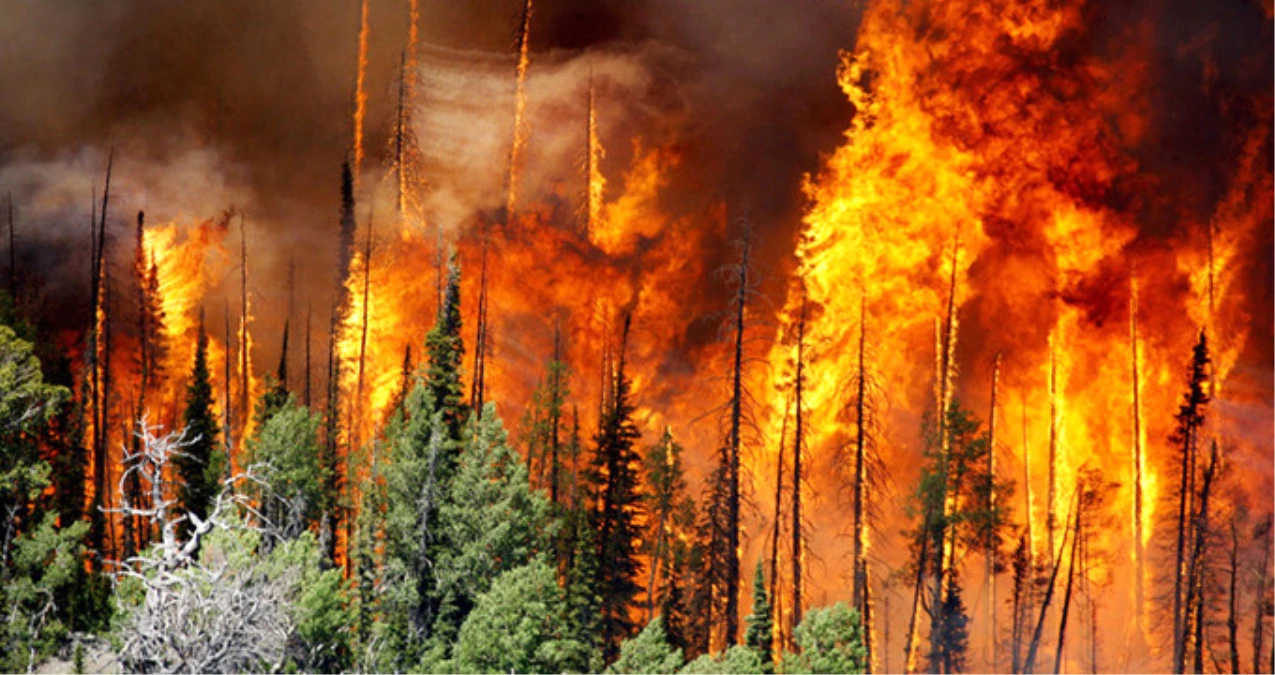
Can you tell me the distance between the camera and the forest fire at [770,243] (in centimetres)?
8412

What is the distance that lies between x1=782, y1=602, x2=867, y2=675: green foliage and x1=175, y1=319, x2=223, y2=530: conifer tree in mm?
30073

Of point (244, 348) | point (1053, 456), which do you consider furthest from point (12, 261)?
point (1053, 456)

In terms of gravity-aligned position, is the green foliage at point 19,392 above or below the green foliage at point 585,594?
above

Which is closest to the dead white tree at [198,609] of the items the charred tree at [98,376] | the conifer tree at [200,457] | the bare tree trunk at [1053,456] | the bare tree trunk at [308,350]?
the conifer tree at [200,457]

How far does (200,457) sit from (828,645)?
3444 cm

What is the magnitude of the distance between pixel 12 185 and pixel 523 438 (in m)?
45.8

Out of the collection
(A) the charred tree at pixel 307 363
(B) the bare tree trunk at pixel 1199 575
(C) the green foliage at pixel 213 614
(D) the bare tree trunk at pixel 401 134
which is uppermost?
(D) the bare tree trunk at pixel 401 134

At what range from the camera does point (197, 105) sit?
317ft

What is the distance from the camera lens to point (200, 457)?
2418 inches

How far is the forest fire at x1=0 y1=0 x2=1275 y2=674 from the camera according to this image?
276 ft

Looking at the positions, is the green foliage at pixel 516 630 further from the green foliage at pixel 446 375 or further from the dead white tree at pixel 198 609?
the dead white tree at pixel 198 609

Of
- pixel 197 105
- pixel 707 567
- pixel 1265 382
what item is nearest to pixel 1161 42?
pixel 1265 382

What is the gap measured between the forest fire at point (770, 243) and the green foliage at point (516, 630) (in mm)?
31176

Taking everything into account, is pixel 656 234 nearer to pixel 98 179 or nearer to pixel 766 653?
pixel 98 179
